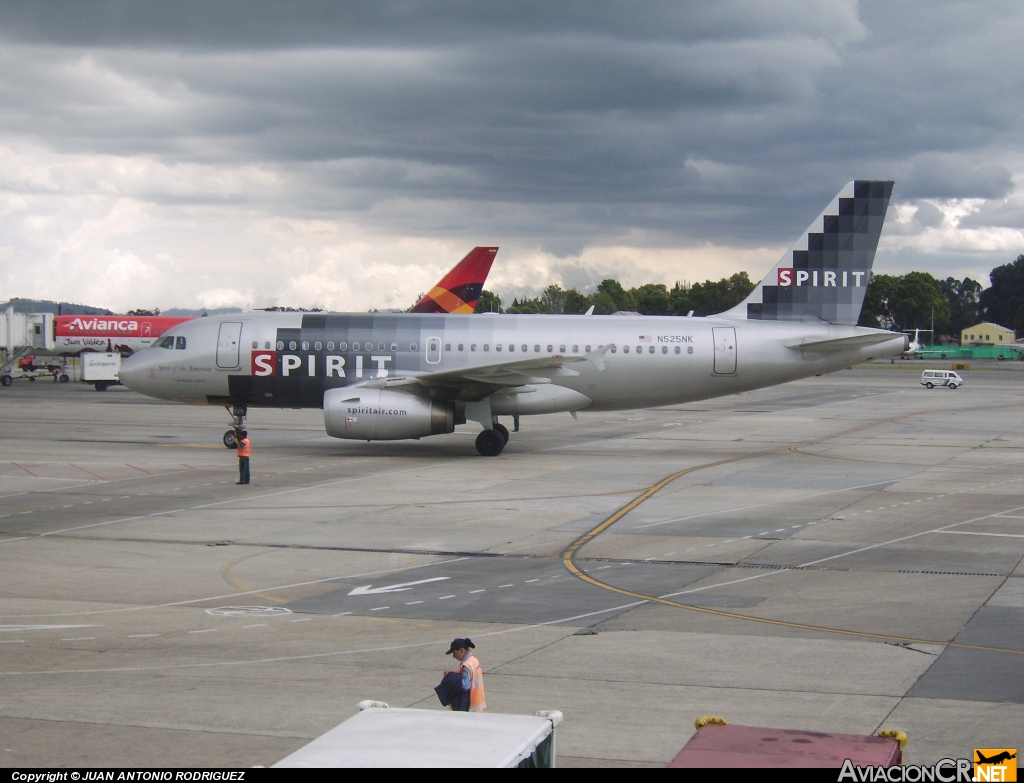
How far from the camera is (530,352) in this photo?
36.9 m

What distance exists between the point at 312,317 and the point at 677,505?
1674 cm

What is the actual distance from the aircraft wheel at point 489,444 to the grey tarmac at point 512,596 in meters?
0.87

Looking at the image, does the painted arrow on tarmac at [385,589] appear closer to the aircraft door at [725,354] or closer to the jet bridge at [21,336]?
the aircraft door at [725,354]

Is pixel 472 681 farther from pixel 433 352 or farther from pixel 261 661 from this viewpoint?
pixel 433 352

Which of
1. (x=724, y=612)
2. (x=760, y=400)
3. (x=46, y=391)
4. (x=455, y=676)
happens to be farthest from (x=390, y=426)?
(x=46, y=391)

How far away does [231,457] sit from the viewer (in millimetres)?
35719

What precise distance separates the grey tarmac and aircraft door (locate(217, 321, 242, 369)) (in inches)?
130

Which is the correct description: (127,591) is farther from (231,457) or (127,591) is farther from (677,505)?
(231,457)

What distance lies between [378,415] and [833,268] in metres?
17.5

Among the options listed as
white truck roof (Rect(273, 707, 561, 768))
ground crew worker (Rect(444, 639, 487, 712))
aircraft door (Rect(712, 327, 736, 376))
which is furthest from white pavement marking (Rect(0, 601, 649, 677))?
aircraft door (Rect(712, 327, 736, 376))

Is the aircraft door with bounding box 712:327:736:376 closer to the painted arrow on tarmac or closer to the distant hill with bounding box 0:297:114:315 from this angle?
the painted arrow on tarmac

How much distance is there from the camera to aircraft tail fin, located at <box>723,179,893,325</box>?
38.1 m

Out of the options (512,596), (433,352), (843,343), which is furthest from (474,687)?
(843,343)

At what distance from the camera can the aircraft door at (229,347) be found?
121 ft
